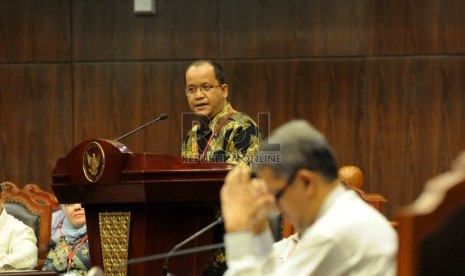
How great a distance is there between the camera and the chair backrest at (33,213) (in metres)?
5.78

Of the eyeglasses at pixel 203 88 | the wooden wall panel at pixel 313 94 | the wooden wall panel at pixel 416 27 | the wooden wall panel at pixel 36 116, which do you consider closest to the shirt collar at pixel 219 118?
the eyeglasses at pixel 203 88

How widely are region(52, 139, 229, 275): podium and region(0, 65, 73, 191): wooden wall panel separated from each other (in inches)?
178

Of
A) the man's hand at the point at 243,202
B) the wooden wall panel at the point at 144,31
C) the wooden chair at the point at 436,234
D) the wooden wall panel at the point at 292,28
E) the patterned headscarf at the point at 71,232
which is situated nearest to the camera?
the wooden chair at the point at 436,234

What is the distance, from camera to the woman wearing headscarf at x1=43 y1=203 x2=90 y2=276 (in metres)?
5.32

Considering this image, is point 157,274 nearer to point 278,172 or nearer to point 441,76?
point 278,172

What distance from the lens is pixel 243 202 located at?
2.17m

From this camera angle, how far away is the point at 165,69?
308 inches

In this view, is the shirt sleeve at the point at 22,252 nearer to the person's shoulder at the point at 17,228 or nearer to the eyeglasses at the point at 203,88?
the person's shoulder at the point at 17,228

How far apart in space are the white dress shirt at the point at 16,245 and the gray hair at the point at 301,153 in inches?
140

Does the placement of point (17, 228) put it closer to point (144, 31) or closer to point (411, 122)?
point (144, 31)

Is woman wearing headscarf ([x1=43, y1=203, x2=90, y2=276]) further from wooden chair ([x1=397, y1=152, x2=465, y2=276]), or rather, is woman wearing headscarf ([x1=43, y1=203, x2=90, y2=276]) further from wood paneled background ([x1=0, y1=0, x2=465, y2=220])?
wooden chair ([x1=397, y1=152, x2=465, y2=276])

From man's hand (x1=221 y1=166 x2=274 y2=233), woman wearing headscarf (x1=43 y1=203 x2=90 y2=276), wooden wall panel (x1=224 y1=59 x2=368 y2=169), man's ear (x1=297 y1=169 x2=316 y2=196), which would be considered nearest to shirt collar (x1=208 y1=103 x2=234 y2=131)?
woman wearing headscarf (x1=43 y1=203 x2=90 y2=276)

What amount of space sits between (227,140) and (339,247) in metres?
1.89

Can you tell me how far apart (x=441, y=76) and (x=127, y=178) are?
462 centimetres
